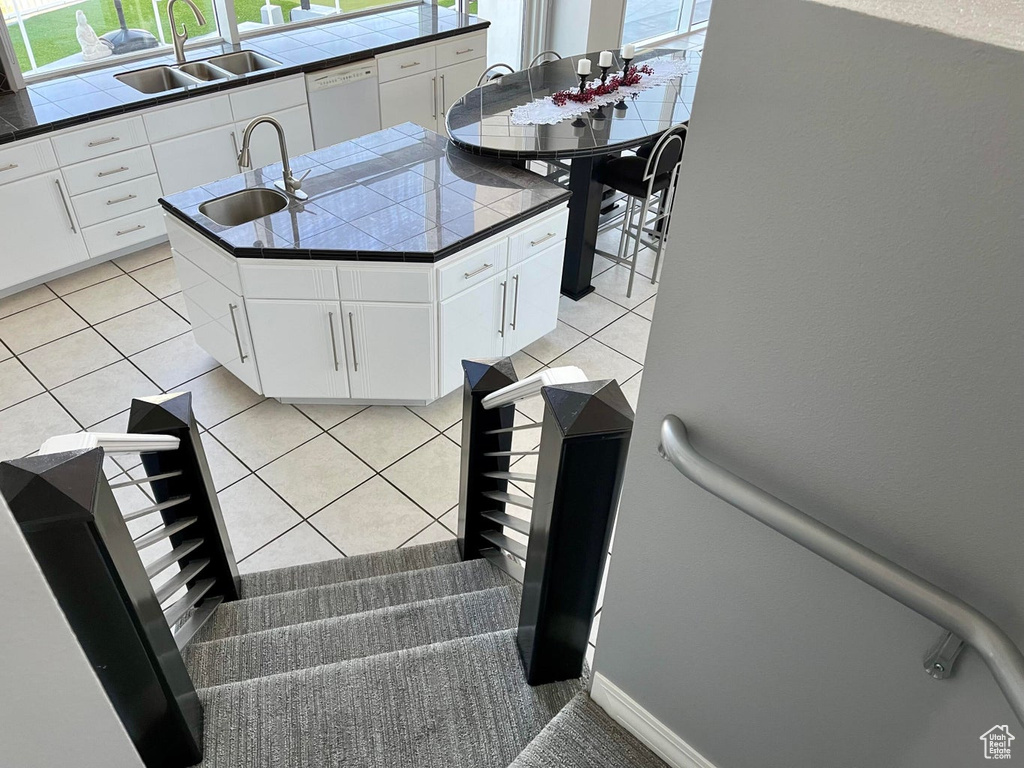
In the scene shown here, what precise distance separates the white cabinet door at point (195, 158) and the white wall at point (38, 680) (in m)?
3.92

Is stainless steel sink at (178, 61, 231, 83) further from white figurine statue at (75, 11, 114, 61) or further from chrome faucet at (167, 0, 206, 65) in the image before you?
white figurine statue at (75, 11, 114, 61)

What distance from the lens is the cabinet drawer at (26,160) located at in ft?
12.5

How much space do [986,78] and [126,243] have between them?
182 inches

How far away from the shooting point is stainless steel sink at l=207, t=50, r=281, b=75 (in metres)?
4.89

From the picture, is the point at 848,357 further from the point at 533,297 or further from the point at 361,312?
the point at 533,297

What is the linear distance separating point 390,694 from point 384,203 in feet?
7.22

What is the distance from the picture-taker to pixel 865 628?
113cm

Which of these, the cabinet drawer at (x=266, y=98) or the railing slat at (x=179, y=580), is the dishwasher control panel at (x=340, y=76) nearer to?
the cabinet drawer at (x=266, y=98)

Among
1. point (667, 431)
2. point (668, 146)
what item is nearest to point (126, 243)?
point (668, 146)

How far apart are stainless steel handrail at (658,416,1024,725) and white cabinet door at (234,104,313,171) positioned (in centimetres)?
418

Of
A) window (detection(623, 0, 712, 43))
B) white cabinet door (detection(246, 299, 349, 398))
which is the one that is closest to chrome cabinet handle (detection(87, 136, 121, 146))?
white cabinet door (detection(246, 299, 349, 398))

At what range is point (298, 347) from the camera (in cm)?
338

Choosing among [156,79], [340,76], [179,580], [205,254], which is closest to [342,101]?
[340,76]

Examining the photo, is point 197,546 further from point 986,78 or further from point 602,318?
point 602,318
